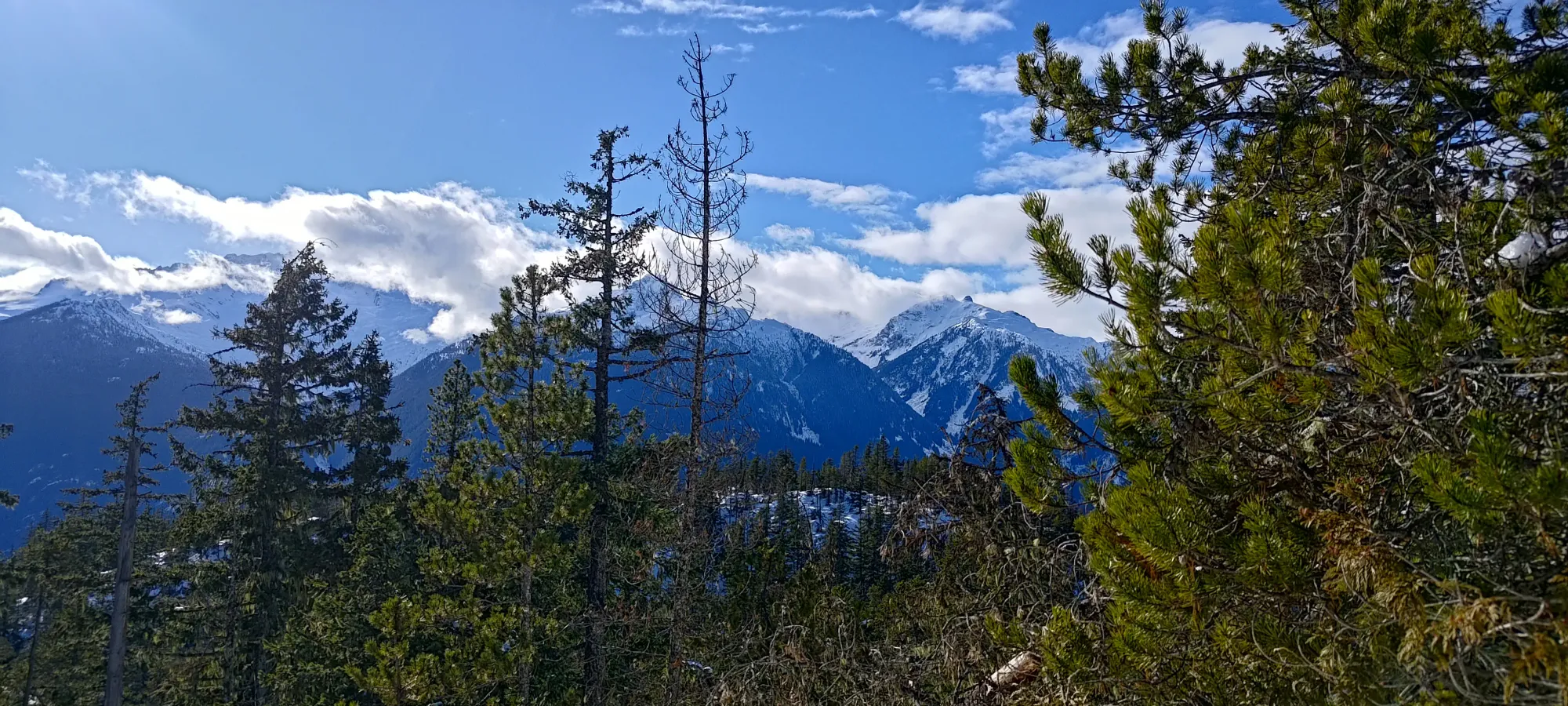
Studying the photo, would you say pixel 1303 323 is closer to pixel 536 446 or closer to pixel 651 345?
pixel 651 345

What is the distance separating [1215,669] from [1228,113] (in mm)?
2993

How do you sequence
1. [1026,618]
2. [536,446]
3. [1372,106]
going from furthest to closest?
[536,446], [1026,618], [1372,106]

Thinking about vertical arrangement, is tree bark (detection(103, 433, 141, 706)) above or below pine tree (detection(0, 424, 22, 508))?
below

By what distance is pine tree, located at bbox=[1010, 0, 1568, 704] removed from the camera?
69.9 inches

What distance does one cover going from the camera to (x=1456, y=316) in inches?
68.2

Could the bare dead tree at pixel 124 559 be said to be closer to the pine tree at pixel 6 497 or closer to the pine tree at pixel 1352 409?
the pine tree at pixel 6 497

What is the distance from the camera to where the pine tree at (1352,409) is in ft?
5.83

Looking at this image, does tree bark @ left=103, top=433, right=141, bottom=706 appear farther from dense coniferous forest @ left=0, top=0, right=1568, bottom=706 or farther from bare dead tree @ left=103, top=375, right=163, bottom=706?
dense coniferous forest @ left=0, top=0, right=1568, bottom=706

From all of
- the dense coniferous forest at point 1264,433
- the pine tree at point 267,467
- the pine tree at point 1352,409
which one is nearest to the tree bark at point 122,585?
the pine tree at point 267,467

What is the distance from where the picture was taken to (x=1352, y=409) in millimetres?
2197

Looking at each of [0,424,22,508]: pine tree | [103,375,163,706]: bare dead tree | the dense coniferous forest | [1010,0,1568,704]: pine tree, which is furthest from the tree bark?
[1010,0,1568,704]: pine tree

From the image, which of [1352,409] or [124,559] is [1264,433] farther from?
[124,559]

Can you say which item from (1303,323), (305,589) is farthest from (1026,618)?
(305,589)

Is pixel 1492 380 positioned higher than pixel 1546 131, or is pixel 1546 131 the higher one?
pixel 1546 131
